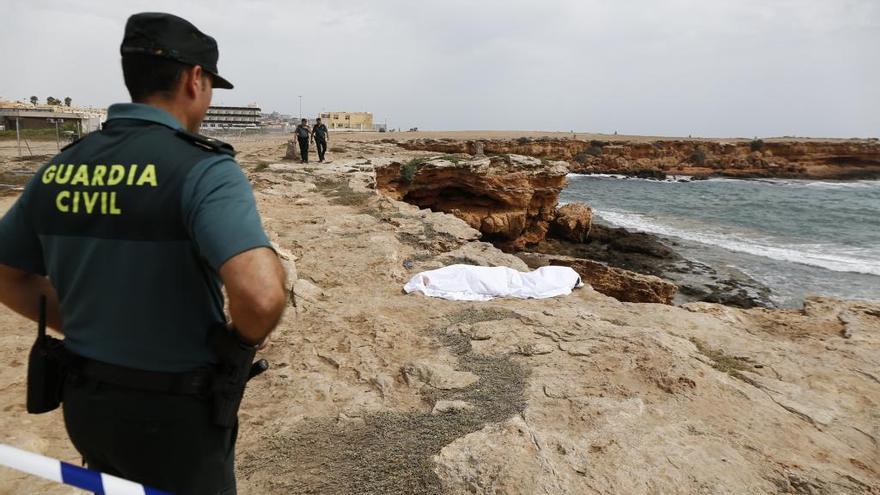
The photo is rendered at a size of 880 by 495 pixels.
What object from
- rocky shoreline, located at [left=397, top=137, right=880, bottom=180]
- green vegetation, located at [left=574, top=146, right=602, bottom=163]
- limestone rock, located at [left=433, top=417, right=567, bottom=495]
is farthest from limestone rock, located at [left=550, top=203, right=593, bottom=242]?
green vegetation, located at [left=574, top=146, right=602, bottom=163]

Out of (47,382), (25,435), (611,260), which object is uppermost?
(47,382)

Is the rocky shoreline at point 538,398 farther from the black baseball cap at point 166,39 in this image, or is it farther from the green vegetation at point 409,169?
the green vegetation at point 409,169

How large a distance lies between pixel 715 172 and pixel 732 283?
148ft

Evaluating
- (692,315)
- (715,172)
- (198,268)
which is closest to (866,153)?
(715,172)

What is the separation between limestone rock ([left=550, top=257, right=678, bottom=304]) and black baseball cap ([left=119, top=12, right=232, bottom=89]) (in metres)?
10.4

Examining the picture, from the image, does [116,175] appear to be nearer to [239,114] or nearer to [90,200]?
[90,200]

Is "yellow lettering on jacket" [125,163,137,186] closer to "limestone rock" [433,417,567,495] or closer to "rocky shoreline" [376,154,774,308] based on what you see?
"limestone rock" [433,417,567,495]

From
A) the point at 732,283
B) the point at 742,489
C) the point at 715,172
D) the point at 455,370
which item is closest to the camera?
the point at 742,489

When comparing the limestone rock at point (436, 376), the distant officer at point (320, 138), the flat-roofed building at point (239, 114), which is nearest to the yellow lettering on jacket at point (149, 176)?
the limestone rock at point (436, 376)

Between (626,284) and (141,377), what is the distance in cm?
1068

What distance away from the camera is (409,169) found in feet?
55.0

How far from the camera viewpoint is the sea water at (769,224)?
16328mm

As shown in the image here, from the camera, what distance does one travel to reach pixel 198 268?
1.38 m

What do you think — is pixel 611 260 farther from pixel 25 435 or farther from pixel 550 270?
pixel 25 435
